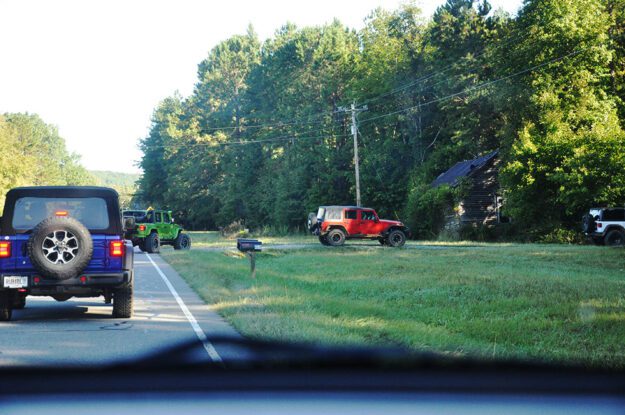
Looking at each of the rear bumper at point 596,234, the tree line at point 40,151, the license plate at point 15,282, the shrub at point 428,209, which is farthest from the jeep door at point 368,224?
the tree line at point 40,151

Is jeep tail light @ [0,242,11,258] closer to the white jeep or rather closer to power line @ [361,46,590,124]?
the white jeep

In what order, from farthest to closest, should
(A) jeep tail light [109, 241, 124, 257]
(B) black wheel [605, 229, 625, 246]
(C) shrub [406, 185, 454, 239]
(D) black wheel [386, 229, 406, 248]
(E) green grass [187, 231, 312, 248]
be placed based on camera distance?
(C) shrub [406, 185, 454, 239]
(E) green grass [187, 231, 312, 248]
(D) black wheel [386, 229, 406, 248]
(B) black wheel [605, 229, 625, 246]
(A) jeep tail light [109, 241, 124, 257]

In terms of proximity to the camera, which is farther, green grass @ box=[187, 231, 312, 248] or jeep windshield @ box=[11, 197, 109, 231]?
green grass @ box=[187, 231, 312, 248]

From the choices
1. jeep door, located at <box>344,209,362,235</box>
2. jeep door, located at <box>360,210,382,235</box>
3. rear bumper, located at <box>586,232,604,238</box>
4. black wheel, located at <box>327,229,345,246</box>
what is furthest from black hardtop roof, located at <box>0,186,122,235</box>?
rear bumper, located at <box>586,232,604,238</box>

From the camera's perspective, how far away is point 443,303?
13711 millimetres

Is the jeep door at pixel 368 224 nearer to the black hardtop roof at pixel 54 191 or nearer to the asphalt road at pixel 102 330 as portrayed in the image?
the asphalt road at pixel 102 330

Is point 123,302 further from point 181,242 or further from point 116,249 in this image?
point 181,242

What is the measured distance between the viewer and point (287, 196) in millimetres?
73938

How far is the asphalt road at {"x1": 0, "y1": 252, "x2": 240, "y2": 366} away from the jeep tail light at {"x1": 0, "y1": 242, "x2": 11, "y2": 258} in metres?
1.07

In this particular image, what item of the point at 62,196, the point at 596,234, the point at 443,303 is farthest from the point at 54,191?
the point at 596,234

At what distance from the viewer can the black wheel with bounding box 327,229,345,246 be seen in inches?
1494

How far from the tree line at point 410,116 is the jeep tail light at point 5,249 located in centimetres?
3309

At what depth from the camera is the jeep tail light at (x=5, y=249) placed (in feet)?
38.4

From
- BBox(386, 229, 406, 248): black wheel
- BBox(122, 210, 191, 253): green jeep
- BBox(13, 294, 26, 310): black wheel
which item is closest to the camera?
BBox(13, 294, 26, 310): black wheel
